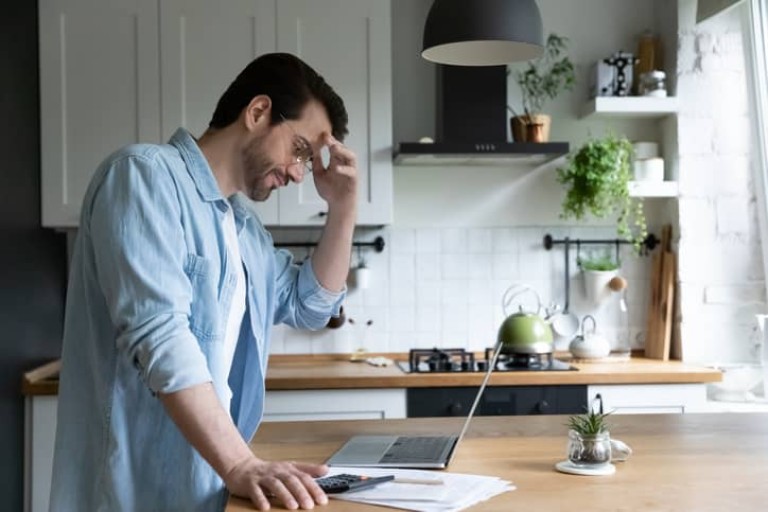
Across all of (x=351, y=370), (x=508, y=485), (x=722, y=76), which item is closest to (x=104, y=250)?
(x=508, y=485)

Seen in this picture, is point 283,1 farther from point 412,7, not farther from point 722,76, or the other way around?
point 722,76

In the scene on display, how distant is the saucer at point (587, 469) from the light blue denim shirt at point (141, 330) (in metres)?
0.63

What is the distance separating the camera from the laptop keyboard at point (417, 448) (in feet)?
6.29

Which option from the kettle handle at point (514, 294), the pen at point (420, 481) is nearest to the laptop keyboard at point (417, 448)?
the pen at point (420, 481)

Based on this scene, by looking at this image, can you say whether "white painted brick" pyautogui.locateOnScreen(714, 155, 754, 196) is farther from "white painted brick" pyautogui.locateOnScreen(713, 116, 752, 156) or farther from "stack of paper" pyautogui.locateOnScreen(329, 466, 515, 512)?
"stack of paper" pyautogui.locateOnScreen(329, 466, 515, 512)

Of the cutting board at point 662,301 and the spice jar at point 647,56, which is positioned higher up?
the spice jar at point 647,56

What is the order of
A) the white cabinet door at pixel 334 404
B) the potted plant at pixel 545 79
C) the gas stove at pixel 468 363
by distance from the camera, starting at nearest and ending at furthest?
the white cabinet door at pixel 334 404 → the gas stove at pixel 468 363 → the potted plant at pixel 545 79

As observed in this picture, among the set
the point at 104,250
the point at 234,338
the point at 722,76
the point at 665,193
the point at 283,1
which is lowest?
the point at 234,338

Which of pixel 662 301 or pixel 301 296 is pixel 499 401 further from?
pixel 301 296

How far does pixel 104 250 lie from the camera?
1.66 m

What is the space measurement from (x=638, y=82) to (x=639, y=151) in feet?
1.00

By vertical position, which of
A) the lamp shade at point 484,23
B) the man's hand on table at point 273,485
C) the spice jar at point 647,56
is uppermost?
the spice jar at point 647,56

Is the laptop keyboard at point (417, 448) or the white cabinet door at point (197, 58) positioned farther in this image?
the white cabinet door at point (197, 58)

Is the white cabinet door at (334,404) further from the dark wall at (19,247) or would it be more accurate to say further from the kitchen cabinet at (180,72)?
the dark wall at (19,247)
